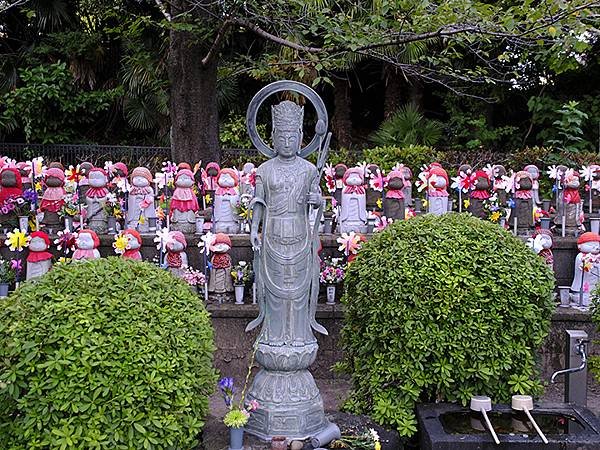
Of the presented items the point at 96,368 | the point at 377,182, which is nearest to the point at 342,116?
the point at 377,182

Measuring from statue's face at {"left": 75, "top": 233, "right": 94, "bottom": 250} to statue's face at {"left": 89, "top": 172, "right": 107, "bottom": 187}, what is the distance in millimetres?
1026

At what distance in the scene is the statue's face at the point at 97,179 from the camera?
7340 mm

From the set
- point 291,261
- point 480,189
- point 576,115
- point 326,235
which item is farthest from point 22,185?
point 576,115

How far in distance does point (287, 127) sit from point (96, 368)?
1832 mm

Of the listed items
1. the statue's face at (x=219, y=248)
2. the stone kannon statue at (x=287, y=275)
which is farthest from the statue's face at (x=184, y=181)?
the stone kannon statue at (x=287, y=275)

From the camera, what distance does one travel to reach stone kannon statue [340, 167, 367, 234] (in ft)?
24.8

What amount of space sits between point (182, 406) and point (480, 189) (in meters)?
5.06

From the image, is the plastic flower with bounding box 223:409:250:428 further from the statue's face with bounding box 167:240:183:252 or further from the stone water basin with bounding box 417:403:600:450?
the statue's face with bounding box 167:240:183:252

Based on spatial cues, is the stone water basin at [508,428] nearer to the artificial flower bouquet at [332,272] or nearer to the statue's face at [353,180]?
the artificial flower bouquet at [332,272]

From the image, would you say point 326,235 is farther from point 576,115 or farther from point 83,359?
point 576,115

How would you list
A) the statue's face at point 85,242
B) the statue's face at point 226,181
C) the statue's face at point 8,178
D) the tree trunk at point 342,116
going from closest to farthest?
1. the statue's face at point 85,242
2. the statue's face at point 8,178
3. the statue's face at point 226,181
4. the tree trunk at point 342,116

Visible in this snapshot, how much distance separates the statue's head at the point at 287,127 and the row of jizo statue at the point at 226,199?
111 inches

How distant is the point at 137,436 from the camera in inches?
141

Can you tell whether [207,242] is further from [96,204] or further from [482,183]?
[482,183]
